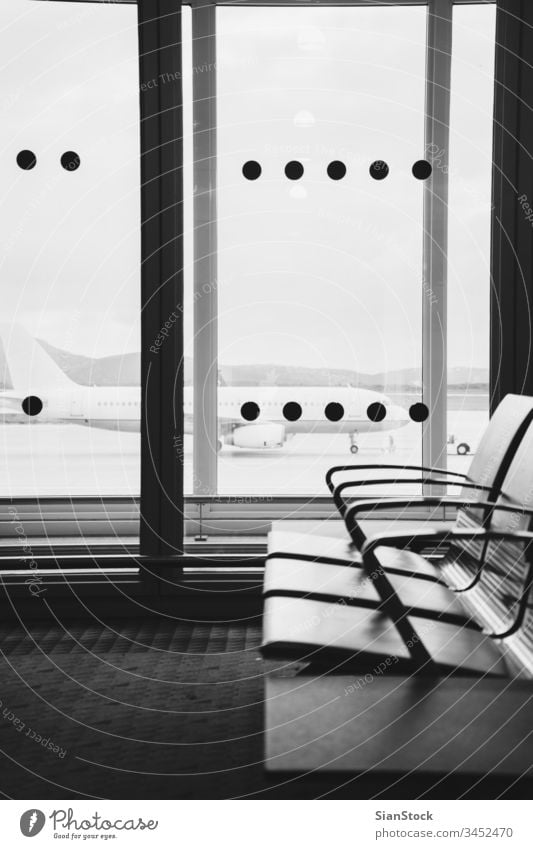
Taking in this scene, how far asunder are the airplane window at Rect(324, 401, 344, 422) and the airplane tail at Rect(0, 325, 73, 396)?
1.18 m

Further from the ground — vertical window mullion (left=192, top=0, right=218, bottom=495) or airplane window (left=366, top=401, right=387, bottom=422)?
vertical window mullion (left=192, top=0, right=218, bottom=495)

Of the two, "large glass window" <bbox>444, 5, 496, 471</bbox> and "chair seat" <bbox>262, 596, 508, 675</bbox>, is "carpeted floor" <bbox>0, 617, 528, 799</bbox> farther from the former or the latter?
"large glass window" <bbox>444, 5, 496, 471</bbox>

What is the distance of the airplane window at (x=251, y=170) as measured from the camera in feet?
10.6

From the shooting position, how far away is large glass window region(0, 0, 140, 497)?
3.13 m

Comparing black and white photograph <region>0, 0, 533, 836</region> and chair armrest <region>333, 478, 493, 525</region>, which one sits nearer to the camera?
chair armrest <region>333, 478, 493, 525</region>

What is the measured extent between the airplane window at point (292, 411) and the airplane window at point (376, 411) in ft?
1.07

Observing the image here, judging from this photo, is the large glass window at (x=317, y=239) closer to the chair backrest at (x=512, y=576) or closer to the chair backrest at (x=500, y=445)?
the chair backrest at (x=500, y=445)

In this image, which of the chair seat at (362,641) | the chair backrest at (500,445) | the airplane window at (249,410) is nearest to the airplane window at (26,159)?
the airplane window at (249,410)

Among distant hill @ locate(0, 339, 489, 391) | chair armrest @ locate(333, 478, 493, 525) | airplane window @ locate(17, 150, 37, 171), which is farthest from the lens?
distant hill @ locate(0, 339, 489, 391)

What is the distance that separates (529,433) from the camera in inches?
72.9

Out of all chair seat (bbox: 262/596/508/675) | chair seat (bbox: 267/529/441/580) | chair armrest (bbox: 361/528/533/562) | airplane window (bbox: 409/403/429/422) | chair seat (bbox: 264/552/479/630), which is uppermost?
airplane window (bbox: 409/403/429/422)

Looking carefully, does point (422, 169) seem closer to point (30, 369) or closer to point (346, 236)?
point (346, 236)
